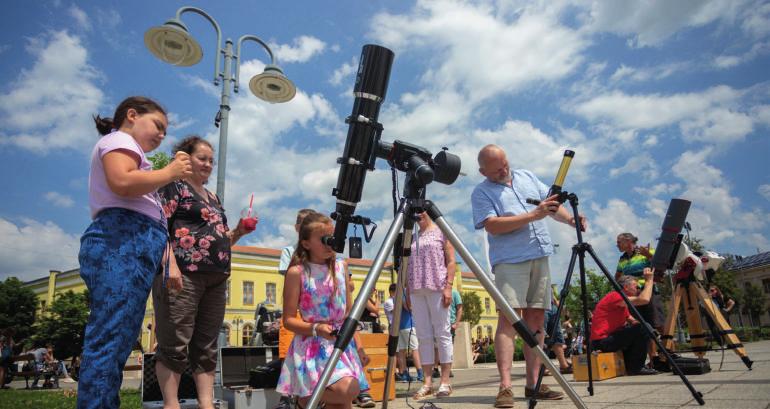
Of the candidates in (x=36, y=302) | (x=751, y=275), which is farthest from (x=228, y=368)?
(x=751, y=275)

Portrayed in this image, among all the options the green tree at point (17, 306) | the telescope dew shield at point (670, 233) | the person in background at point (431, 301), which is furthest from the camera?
the green tree at point (17, 306)

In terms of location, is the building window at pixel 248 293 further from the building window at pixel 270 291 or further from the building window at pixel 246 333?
the building window at pixel 246 333

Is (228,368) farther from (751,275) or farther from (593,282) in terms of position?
(751,275)

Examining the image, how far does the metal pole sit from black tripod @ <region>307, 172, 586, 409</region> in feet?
23.0

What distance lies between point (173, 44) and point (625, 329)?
8.57 metres

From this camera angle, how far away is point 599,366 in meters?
5.30

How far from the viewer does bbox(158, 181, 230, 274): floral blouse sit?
10.5ft

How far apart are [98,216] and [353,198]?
1.16m

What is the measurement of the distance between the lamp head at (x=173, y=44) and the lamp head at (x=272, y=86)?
1.27m

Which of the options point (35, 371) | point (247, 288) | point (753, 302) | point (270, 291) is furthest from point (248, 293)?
point (753, 302)

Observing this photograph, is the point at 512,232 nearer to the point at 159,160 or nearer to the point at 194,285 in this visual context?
the point at 194,285

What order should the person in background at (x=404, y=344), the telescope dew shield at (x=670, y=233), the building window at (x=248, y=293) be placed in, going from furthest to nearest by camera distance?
the building window at (x=248, y=293), the person in background at (x=404, y=344), the telescope dew shield at (x=670, y=233)

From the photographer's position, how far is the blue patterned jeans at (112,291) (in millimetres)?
1913

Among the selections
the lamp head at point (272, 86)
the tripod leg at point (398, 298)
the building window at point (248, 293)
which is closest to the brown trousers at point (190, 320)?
the tripod leg at point (398, 298)
